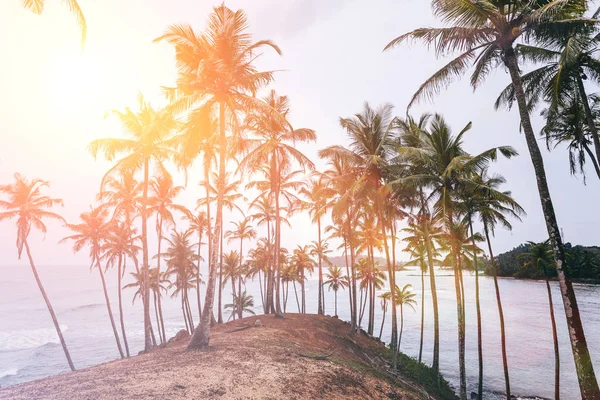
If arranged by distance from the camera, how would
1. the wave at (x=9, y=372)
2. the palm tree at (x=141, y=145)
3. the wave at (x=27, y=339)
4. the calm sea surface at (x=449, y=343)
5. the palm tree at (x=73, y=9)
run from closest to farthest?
the palm tree at (x=73, y=9) < the palm tree at (x=141, y=145) < the calm sea surface at (x=449, y=343) < the wave at (x=9, y=372) < the wave at (x=27, y=339)

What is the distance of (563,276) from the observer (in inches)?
323

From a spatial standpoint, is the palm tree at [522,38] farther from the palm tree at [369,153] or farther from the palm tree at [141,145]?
the palm tree at [141,145]

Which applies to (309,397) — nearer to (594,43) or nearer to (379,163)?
(379,163)

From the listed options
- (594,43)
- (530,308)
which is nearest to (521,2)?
(594,43)

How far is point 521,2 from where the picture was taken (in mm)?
8828

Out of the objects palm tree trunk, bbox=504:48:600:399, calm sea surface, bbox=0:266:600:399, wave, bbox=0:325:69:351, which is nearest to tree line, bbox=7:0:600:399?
palm tree trunk, bbox=504:48:600:399

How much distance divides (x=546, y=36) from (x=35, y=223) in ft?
110

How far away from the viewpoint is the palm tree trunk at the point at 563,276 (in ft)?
25.4

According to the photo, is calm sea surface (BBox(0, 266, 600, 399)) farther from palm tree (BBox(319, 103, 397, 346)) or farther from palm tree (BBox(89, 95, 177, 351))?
palm tree (BBox(89, 95, 177, 351))

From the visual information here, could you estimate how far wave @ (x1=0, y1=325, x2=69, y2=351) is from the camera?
4241cm

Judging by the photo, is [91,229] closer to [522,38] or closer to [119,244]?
[119,244]

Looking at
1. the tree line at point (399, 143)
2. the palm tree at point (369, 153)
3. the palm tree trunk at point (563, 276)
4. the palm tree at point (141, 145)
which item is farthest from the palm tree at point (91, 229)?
the palm tree trunk at point (563, 276)

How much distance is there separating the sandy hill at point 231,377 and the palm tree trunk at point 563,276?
6.73 m

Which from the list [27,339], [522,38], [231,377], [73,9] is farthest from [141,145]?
[27,339]
